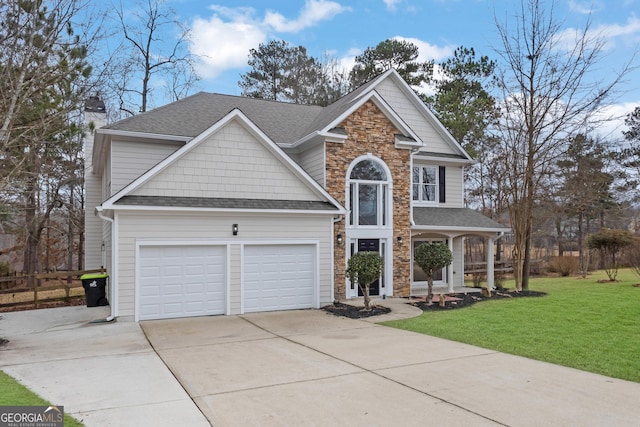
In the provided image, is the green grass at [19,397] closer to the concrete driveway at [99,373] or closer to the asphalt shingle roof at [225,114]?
the concrete driveway at [99,373]

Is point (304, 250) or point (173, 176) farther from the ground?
point (173, 176)

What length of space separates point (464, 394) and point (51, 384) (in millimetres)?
5428

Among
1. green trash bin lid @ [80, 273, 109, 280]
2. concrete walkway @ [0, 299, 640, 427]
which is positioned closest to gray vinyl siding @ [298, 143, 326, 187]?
concrete walkway @ [0, 299, 640, 427]

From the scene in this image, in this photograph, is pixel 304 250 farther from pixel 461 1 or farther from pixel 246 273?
pixel 461 1

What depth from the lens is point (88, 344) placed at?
9086mm

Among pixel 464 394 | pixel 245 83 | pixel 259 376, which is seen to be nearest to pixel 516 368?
pixel 464 394

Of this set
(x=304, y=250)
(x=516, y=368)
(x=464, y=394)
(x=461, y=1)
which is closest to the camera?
(x=464, y=394)

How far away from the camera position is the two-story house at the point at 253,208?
11727 millimetres

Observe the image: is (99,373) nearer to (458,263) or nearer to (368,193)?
(368,193)

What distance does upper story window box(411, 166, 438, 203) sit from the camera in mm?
18766

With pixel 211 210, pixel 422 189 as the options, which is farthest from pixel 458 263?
pixel 211 210

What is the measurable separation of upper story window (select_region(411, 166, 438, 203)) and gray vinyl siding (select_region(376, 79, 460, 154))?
86cm

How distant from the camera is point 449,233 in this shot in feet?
56.6

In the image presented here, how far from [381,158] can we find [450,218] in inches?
168
